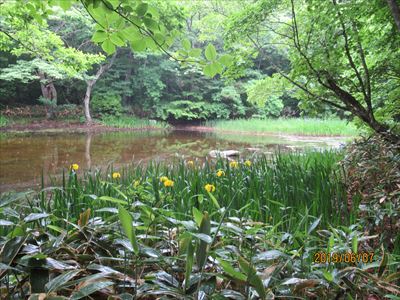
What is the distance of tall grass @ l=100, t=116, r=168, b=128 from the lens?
16.4 metres

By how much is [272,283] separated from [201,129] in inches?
674

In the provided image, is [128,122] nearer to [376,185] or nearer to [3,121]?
[3,121]

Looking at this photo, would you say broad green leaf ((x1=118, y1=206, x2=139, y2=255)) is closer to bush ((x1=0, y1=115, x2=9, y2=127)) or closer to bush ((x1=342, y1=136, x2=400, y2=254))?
bush ((x1=342, y1=136, x2=400, y2=254))

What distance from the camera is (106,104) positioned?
17.4 meters

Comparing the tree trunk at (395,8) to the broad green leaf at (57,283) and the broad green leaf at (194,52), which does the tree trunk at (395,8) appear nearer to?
the broad green leaf at (194,52)

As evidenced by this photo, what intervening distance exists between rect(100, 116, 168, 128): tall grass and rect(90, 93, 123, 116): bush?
20.5 inches

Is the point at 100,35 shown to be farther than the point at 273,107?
No

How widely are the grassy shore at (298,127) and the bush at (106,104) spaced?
5.35 meters

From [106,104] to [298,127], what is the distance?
384 inches

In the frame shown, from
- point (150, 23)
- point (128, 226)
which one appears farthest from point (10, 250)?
point (150, 23)

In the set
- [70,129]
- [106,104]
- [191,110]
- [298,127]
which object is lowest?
[70,129]

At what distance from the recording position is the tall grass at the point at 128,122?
53.9 feet

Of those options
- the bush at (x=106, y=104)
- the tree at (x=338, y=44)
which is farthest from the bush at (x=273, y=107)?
the tree at (x=338, y=44)
